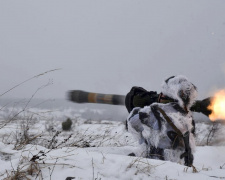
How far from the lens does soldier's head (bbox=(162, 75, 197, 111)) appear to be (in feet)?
8.88

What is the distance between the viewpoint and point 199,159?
4105 mm

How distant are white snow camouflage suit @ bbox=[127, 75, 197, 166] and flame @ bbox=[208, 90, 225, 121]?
0.72ft

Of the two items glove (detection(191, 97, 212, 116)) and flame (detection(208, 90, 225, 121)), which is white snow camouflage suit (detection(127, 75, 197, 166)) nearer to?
glove (detection(191, 97, 212, 116))

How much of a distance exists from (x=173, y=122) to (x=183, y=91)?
36cm

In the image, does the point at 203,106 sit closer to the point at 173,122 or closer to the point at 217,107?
the point at 217,107

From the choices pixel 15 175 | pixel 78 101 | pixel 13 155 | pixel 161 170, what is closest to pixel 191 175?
pixel 161 170

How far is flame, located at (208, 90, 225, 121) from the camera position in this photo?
2.69 m

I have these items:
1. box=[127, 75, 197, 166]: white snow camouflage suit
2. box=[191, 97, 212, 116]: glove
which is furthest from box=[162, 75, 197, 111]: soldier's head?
box=[191, 97, 212, 116]: glove

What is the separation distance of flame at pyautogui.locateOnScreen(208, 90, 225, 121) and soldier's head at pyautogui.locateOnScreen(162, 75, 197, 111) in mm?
215

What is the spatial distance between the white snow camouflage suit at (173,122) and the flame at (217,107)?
0.22 metres

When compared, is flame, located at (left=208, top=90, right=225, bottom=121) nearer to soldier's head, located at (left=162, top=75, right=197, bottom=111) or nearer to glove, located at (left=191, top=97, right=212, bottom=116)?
glove, located at (left=191, top=97, right=212, bottom=116)

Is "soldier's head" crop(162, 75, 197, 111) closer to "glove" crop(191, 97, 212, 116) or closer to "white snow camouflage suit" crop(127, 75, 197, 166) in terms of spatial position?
"white snow camouflage suit" crop(127, 75, 197, 166)

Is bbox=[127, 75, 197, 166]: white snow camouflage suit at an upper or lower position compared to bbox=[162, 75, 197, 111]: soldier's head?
lower

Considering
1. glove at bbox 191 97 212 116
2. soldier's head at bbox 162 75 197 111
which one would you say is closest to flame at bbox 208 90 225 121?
glove at bbox 191 97 212 116
